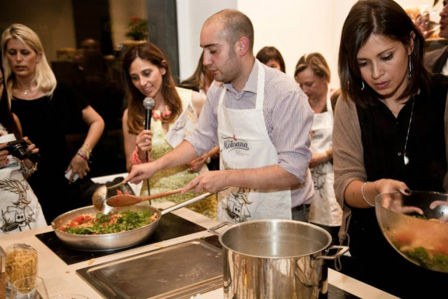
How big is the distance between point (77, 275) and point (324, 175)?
222 centimetres

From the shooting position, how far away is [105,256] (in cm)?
163

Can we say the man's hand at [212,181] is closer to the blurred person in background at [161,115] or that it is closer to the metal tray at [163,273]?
the metal tray at [163,273]

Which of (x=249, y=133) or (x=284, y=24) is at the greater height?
(x=284, y=24)

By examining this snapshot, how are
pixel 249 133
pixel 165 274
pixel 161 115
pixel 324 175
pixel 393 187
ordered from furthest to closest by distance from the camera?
pixel 324 175
pixel 161 115
pixel 249 133
pixel 165 274
pixel 393 187

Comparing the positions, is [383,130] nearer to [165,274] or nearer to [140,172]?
[165,274]

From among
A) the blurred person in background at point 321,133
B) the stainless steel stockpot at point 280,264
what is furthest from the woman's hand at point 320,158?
the stainless steel stockpot at point 280,264

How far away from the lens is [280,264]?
0.95 m

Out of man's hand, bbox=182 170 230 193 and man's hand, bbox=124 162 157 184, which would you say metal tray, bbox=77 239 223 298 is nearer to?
man's hand, bbox=182 170 230 193

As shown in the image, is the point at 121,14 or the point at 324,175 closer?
the point at 324,175

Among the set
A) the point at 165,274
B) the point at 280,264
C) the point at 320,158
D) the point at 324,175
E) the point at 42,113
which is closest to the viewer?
the point at 280,264

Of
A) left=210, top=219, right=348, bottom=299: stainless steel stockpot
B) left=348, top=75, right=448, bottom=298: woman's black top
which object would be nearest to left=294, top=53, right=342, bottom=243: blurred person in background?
left=348, top=75, right=448, bottom=298: woman's black top

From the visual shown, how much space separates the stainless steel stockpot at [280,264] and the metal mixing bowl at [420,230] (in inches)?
5.3

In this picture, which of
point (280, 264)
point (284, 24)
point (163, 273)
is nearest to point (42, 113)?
point (163, 273)

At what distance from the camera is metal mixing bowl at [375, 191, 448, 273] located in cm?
98
